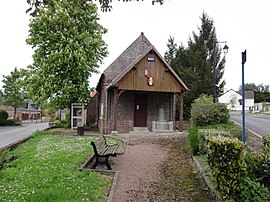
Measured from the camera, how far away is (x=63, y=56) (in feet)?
65.4

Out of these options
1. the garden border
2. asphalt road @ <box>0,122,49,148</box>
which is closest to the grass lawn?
the garden border

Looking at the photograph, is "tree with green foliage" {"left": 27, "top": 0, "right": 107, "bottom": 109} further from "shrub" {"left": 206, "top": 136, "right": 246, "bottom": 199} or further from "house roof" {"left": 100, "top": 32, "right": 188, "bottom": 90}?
"shrub" {"left": 206, "top": 136, "right": 246, "bottom": 199}

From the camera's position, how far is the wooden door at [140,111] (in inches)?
799

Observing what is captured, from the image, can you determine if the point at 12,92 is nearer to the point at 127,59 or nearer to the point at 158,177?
the point at 127,59

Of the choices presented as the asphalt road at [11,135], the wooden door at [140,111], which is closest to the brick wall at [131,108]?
the wooden door at [140,111]

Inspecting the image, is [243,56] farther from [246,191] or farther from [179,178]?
[246,191]

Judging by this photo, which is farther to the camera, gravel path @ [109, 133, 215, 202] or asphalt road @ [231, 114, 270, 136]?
asphalt road @ [231, 114, 270, 136]

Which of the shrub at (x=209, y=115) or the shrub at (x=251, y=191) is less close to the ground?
the shrub at (x=209, y=115)

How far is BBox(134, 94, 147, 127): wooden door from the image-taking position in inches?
799

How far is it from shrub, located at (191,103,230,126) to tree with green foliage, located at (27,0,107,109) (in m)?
10.5

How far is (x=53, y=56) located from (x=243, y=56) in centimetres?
1451

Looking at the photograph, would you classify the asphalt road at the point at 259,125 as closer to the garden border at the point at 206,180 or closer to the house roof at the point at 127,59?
the house roof at the point at 127,59

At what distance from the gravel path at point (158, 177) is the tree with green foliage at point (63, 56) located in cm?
1087

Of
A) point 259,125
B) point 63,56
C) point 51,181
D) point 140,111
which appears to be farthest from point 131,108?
point 51,181
